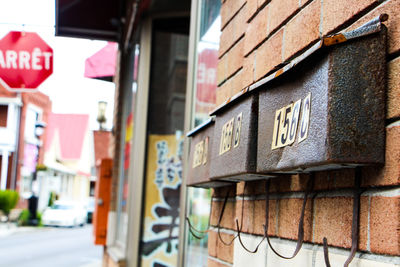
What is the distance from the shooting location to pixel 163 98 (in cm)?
578

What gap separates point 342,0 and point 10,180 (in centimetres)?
3276

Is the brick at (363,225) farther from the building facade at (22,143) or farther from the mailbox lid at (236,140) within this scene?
the building facade at (22,143)

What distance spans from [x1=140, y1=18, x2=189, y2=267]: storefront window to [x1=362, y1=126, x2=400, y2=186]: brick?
4.64 metres

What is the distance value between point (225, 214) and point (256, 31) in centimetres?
74

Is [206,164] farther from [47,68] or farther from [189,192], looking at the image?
[47,68]

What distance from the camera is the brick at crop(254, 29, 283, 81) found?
159 centimetres

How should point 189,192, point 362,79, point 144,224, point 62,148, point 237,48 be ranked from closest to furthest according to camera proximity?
1. point 362,79
2. point 237,48
3. point 189,192
4. point 144,224
5. point 62,148

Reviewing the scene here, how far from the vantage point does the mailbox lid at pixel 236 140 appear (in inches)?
60.2

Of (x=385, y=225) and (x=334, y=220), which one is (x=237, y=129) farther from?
(x=385, y=225)

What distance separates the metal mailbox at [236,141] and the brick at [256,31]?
8.3 inches

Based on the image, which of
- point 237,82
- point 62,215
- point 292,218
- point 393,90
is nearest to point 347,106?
point 393,90

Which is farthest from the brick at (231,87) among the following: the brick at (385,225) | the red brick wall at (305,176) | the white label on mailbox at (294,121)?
the brick at (385,225)

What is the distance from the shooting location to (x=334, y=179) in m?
1.21

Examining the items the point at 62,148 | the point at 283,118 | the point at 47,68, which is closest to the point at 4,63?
the point at 47,68
